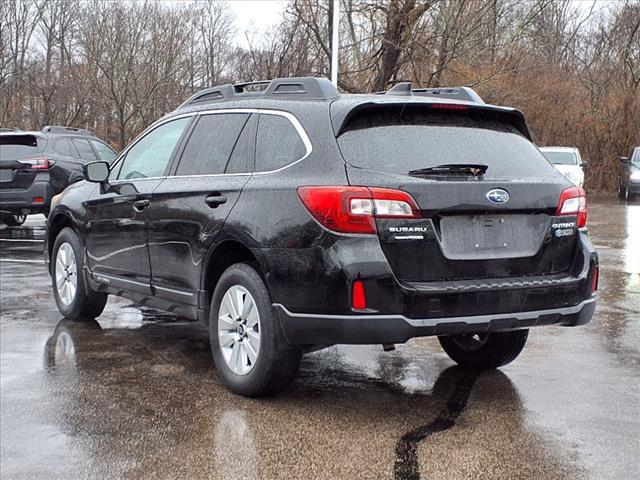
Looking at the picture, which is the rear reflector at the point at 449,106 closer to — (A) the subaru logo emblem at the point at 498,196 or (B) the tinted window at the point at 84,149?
(A) the subaru logo emblem at the point at 498,196

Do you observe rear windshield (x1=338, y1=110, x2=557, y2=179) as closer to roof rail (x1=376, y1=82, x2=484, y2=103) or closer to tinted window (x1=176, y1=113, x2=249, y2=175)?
roof rail (x1=376, y1=82, x2=484, y2=103)

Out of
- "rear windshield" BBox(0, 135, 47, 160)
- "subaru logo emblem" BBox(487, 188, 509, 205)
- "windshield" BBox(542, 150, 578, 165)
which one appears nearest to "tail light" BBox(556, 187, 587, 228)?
"subaru logo emblem" BBox(487, 188, 509, 205)

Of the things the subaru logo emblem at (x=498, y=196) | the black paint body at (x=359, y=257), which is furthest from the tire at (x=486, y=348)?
the subaru logo emblem at (x=498, y=196)

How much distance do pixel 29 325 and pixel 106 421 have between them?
2.67m

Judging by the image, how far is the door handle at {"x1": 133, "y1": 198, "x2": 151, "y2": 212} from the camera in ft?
18.3

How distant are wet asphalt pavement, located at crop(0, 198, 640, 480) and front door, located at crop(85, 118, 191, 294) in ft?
1.69

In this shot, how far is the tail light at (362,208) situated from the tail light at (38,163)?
10671 millimetres

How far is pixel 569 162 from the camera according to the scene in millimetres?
23219

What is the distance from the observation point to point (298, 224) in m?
4.20

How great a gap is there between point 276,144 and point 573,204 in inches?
67.4

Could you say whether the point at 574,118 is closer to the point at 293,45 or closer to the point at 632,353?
the point at 293,45

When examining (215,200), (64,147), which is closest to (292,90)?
(215,200)

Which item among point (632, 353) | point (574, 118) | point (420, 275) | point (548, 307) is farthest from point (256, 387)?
point (574, 118)

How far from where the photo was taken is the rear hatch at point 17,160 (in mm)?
13578
